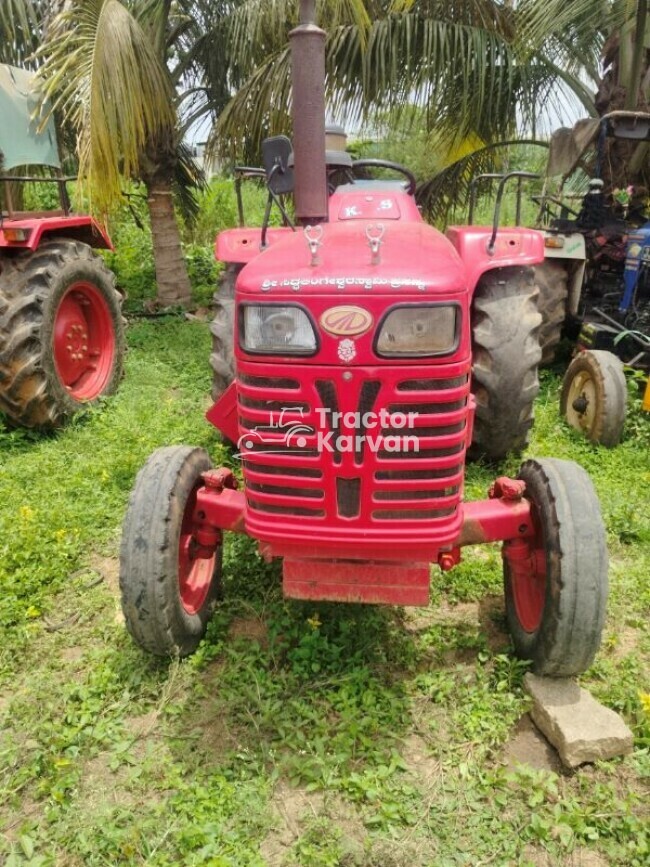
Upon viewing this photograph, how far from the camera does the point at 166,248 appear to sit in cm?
809

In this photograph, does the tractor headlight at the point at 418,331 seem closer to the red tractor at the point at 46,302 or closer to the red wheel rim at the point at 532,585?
the red wheel rim at the point at 532,585

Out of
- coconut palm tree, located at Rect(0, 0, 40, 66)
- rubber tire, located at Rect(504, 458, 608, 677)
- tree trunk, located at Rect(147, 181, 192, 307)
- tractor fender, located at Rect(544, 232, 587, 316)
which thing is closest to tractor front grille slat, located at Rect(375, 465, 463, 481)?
rubber tire, located at Rect(504, 458, 608, 677)

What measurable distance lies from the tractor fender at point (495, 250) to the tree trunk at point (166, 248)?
471 centimetres

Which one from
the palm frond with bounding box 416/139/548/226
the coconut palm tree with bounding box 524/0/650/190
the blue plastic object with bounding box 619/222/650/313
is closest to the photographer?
the blue plastic object with bounding box 619/222/650/313

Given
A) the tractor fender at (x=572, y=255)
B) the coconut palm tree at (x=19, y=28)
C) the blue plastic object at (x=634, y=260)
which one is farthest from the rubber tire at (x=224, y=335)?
the coconut palm tree at (x=19, y=28)

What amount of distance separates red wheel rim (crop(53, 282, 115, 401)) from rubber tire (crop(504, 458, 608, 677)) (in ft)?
11.4

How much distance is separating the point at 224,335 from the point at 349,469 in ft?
6.58

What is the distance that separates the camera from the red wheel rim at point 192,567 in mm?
2932

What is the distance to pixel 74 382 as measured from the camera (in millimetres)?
5441

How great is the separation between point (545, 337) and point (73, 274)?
3502 mm

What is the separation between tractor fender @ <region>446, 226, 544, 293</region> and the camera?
3715 mm

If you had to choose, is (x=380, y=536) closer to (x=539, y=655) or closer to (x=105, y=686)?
(x=539, y=655)

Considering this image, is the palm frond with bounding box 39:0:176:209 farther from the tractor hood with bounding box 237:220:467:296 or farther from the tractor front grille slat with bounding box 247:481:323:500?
the tractor front grille slat with bounding box 247:481:323:500

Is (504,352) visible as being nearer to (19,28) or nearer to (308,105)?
(308,105)
